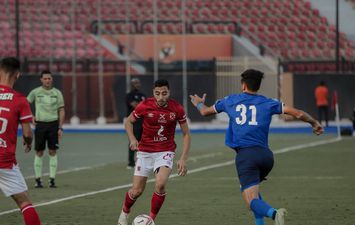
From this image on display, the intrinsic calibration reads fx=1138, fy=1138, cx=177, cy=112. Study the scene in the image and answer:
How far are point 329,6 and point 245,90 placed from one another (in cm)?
4378

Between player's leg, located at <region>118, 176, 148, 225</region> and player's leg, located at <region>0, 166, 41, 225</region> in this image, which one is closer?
player's leg, located at <region>0, 166, 41, 225</region>

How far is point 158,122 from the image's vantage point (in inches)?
570

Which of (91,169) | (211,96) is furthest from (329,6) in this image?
(91,169)

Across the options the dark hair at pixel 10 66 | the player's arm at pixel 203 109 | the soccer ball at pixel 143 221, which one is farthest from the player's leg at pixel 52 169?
the dark hair at pixel 10 66

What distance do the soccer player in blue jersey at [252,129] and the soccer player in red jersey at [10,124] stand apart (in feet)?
7.76

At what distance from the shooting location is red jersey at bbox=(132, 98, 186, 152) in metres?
14.5

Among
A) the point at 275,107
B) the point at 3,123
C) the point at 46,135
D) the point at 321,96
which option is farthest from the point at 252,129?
the point at 321,96

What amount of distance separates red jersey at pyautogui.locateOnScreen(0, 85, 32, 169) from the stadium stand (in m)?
37.5

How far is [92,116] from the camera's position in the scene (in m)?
47.0

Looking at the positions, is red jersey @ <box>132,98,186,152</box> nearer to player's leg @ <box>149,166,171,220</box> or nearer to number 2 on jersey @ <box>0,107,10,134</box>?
player's leg @ <box>149,166,171,220</box>

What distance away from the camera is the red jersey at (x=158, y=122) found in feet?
47.5

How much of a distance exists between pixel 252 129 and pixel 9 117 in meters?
2.74

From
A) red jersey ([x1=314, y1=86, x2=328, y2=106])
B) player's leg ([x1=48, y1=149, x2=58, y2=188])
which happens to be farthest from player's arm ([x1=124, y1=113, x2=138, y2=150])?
red jersey ([x1=314, y1=86, x2=328, y2=106])

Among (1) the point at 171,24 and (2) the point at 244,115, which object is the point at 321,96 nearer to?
(1) the point at 171,24
